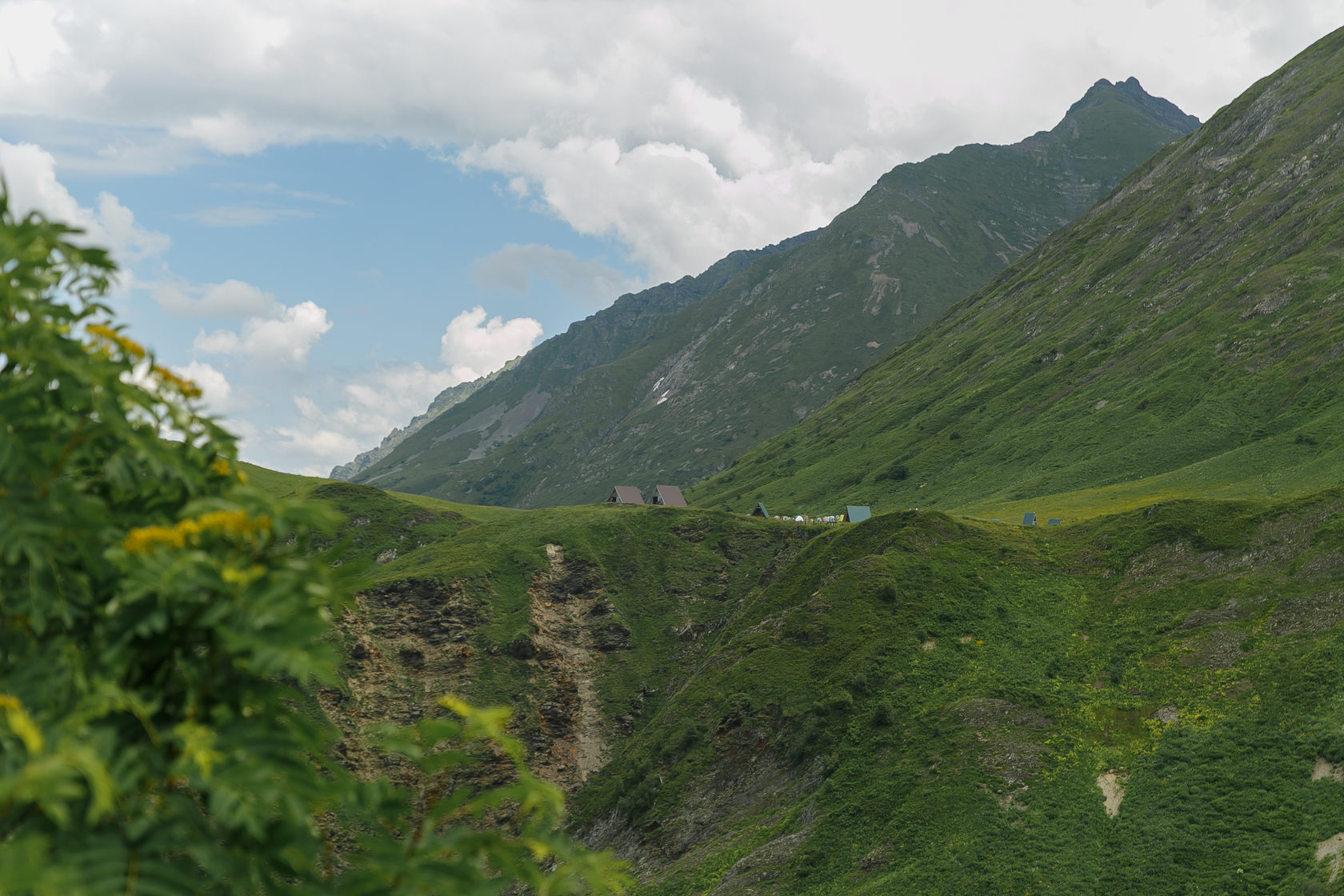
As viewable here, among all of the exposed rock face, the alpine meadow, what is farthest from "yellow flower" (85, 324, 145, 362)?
the exposed rock face

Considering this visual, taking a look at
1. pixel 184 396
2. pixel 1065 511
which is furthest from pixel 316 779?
pixel 1065 511

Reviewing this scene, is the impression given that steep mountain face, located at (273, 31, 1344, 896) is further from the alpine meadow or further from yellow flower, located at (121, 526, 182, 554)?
yellow flower, located at (121, 526, 182, 554)

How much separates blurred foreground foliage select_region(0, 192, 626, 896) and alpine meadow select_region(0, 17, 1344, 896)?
0.04 metres

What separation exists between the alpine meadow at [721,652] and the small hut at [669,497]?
83cm

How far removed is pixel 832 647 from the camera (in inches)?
2645

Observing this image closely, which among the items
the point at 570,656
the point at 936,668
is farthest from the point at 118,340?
the point at 570,656

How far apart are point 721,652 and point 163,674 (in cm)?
7354

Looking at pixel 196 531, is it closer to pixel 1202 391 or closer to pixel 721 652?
pixel 721 652

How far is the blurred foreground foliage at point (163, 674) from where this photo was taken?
251 inches

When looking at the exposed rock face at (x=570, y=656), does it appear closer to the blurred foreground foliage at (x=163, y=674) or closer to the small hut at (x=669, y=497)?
the small hut at (x=669, y=497)

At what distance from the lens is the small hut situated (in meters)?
153

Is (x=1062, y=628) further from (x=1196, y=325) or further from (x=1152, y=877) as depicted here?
(x=1196, y=325)

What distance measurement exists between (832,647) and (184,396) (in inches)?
2470

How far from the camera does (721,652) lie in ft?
258
